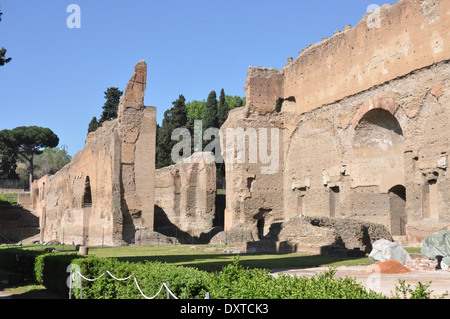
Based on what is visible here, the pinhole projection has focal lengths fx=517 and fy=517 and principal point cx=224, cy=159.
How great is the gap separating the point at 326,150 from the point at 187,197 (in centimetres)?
1189

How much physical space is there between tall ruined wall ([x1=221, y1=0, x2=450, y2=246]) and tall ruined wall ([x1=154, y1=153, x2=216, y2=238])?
5.29m

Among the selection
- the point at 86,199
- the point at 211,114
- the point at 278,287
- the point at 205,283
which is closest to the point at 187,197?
the point at 86,199

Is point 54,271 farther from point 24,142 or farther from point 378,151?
point 24,142

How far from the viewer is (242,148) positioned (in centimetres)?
2441

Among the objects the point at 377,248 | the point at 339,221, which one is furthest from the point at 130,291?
the point at 339,221

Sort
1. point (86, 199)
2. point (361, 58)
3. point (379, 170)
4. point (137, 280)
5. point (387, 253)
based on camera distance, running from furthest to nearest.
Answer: point (86, 199) → point (379, 170) → point (361, 58) → point (387, 253) → point (137, 280)

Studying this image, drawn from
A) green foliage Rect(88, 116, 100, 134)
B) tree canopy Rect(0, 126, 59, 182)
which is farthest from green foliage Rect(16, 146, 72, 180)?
green foliage Rect(88, 116, 100, 134)

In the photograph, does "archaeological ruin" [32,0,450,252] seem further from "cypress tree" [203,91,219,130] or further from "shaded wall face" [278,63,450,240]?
"cypress tree" [203,91,219,130]

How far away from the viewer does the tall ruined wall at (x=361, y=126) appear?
16109 mm

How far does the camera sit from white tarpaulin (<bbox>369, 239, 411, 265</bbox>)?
9.80 metres

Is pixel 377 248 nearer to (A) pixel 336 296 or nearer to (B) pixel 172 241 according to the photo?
(A) pixel 336 296

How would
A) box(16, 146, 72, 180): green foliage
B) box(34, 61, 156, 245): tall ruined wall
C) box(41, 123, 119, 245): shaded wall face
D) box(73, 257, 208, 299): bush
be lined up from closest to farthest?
box(73, 257, 208, 299): bush
box(34, 61, 156, 245): tall ruined wall
box(41, 123, 119, 245): shaded wall face
box(16, 146, 72, 180): green foliage

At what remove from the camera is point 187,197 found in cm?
3119
